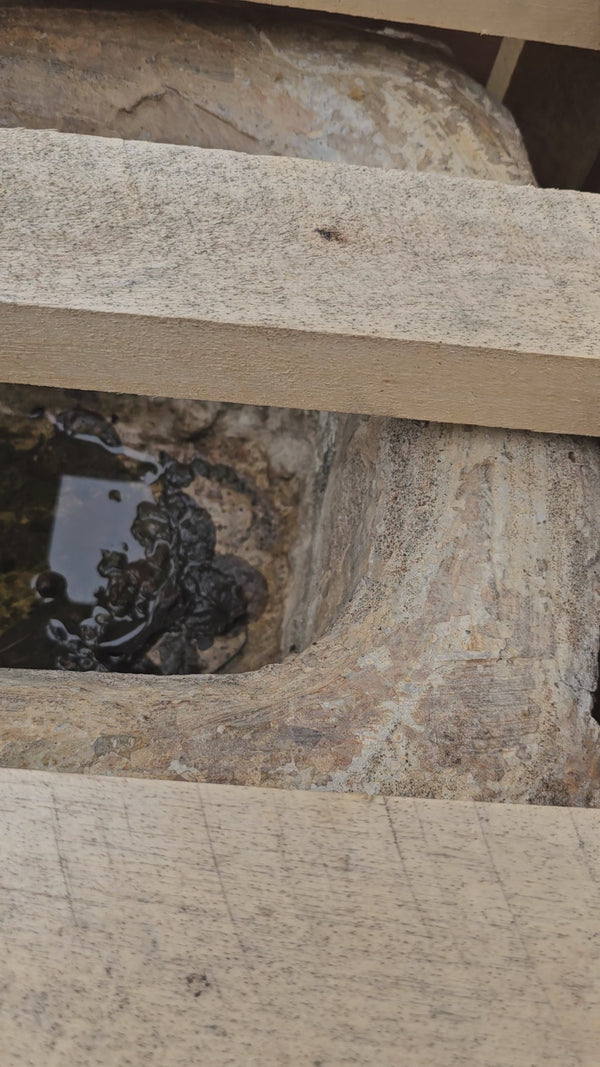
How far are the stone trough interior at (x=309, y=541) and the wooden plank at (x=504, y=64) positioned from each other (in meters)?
0.59

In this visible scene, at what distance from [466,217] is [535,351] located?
37 centimetres

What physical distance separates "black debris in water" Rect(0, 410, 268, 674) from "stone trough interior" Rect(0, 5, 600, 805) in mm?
10

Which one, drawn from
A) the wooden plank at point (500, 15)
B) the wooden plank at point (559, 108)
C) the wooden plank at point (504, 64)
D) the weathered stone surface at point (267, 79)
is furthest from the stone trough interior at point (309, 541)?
the wooden plank at point (559, 108)

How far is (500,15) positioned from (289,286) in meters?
1.36

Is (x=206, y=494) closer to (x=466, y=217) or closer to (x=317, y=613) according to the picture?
(x=317, y=613)

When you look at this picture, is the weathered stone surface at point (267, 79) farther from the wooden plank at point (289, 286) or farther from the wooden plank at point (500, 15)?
the wooden plank at point (289, 286)

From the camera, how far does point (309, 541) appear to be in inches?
106

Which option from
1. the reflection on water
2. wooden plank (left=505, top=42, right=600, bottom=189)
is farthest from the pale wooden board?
wooden plank (left=505, top=42, right=600, bottom=189)

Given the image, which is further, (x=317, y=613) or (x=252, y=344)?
(x=317, y=613)

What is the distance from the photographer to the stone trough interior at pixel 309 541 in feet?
4.89

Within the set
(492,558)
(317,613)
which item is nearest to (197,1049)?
(492,558)

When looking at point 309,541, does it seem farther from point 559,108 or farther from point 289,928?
point 559,108

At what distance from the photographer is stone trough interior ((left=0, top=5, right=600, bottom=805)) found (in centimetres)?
149

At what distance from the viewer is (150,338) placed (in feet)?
4.74
